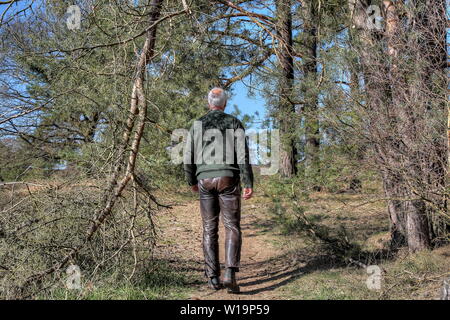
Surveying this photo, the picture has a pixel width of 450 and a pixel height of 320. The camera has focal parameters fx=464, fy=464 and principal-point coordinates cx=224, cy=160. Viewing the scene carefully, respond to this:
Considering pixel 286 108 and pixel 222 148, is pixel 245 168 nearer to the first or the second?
pixel 222 148

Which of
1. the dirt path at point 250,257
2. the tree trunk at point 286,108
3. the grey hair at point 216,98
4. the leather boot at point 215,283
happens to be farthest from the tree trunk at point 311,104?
the leather boot at point 215,283

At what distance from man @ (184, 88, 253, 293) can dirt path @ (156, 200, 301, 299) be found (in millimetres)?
332

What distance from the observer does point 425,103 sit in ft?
16.3

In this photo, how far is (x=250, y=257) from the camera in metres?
6.59

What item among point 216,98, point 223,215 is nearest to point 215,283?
point 223,215

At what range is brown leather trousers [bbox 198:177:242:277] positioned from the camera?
4.53m

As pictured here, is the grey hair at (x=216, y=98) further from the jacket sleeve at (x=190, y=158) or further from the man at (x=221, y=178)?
the jacket sleeve at (x=190, y=158)

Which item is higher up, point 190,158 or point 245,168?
point 190,158

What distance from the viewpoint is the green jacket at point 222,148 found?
455 centimetres

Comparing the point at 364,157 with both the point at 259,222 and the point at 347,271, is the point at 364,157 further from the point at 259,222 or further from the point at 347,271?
the point at 259,222

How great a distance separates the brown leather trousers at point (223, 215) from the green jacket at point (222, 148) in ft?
0.30

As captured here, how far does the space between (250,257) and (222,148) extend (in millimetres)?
2554

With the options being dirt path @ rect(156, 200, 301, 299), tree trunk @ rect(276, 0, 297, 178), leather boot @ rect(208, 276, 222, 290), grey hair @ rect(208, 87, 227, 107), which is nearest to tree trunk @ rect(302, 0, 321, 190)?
tree trunk @ rect(276, 0, 297, 178)

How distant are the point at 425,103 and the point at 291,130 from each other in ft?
10.4
